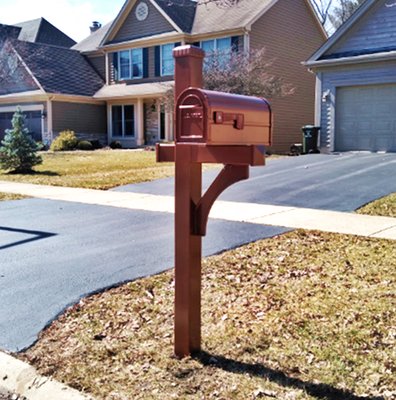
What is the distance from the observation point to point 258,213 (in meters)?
9.39

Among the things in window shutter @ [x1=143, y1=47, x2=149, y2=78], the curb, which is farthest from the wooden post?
window shutter @ [x1=143, y1=47, x2=149, y2=78]

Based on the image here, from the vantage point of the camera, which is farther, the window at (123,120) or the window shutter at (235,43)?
the window at (123,120)

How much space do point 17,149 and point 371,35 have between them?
12488 mm

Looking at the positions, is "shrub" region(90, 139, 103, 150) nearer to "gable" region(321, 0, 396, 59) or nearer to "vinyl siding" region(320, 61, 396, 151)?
"vinyl siding" region(320, 61, 396, 151)

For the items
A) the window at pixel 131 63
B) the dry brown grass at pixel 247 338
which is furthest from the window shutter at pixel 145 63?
the dry brown grass at pixel 247 338

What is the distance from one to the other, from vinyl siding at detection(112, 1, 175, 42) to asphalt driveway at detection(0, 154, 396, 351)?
53.2 ft

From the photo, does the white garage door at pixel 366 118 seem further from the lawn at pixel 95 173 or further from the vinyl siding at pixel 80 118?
the vinyl siding at pixel 80 118

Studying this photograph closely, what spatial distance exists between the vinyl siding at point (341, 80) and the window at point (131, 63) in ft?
40.0

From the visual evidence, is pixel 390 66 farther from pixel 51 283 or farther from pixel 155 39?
pixel 51 283

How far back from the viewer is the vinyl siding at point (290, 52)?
25656 mm

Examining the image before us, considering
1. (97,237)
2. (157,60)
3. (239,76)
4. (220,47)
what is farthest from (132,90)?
(97,237)

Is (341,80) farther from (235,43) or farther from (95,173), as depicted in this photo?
(95,173)

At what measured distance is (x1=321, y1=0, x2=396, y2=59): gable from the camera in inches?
718

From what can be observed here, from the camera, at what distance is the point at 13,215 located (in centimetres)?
967
